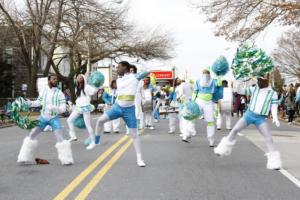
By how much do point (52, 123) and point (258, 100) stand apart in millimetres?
3629

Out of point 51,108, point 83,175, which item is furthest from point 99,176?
point 51,108

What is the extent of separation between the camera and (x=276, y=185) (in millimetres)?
8477

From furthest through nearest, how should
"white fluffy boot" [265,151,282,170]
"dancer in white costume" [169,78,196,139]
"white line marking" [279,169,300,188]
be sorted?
"dancer in white costume" [169,78,196,139]
"white fluffy boot" [265,151,282,170]
"white line marking" [279,169,300,188]

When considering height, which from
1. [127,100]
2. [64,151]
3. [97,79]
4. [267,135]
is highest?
[97,79]

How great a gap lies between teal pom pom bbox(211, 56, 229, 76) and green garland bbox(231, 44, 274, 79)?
4.82 ft

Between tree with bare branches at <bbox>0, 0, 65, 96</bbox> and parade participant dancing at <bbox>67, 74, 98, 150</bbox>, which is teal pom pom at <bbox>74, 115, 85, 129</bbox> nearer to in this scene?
parade participant dancing at <bbox>67, 74, 98, 150</bbox>

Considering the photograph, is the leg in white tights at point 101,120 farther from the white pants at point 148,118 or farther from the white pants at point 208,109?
the white pants at point 148,118

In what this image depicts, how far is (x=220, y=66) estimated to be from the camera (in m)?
12.0

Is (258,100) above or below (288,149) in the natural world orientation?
above

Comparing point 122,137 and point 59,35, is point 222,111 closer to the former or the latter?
point 122,137

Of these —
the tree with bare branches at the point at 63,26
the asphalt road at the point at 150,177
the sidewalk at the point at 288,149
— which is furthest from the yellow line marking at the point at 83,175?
the tree with bare branches at the point at 63,26

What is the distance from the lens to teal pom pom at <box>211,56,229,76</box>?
11.9m

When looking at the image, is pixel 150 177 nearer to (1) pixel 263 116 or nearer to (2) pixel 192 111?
(1) pixel 263 116

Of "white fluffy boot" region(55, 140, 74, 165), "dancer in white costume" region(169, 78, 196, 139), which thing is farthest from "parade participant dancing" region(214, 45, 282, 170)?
"dancer in white costume" region(169, 78, 196, 139)
